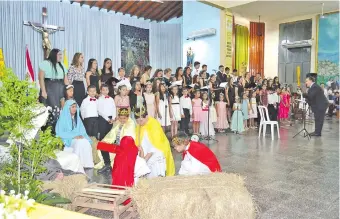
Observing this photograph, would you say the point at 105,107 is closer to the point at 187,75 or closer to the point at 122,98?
the point at 122,98

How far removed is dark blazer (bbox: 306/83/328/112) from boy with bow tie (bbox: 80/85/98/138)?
5624mm

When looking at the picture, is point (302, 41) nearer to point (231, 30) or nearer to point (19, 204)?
point (231, 30)

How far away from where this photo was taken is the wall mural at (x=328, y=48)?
1445 centimetres

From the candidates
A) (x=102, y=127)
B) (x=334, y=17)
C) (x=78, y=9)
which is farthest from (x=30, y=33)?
(x=334, y=17)

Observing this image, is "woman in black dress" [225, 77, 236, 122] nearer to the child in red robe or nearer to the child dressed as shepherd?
the child dressed as shepherd

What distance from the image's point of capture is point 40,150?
1854 millimetres

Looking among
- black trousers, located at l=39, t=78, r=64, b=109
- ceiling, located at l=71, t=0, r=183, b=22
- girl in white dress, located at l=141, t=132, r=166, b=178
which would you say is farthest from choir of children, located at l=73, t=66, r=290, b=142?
ceiling, located at l=71, t=0, r=183, b=22

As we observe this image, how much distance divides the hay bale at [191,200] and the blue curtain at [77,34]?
10.2m

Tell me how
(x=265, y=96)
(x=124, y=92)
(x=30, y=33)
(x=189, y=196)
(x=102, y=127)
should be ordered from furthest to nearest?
(x=30, y=33) < (x=265, y=96) < (x=124, y=92) < (x=102, y=127) < (x=189, y=196)

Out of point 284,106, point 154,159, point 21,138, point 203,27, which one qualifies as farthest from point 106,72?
point 284,106

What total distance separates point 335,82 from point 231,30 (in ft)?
18.1

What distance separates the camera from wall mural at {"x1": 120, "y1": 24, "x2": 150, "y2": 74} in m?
15.5

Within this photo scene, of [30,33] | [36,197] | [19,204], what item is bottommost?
[36,197]

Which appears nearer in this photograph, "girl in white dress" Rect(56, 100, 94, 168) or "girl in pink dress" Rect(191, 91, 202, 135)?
"girl in white dress" Rect(56, 100, 94, 168)
